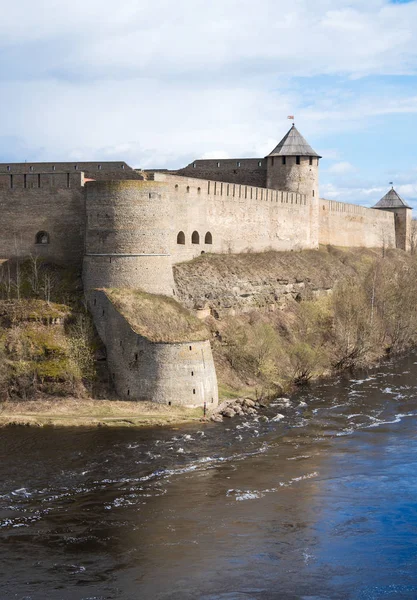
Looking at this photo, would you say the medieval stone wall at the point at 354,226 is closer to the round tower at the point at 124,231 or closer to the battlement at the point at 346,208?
the battlement at the point at 346,208

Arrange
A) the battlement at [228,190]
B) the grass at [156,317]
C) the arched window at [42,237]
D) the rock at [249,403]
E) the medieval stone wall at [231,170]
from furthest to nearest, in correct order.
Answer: the medieval stone wall at [231,170], the battlement at [228,190], the arched window at [42,237], the rock at [249,403], the grass at [156,317]

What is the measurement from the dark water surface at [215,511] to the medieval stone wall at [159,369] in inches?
57.9

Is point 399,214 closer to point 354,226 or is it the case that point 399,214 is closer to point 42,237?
point 354,226

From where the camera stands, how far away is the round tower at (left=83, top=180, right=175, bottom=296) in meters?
23.6

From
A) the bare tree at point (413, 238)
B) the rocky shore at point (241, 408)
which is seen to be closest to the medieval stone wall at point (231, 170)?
the rocky shore at point (241, 408)

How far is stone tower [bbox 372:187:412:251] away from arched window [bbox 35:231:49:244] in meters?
28.4

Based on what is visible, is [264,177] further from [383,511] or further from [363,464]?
[383,511]

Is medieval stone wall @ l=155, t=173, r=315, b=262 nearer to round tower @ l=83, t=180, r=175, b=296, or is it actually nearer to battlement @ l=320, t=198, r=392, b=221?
round tower @ l=83, t=180, r=175, b=296

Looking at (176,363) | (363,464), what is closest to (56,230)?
(176,363)

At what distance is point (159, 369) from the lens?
21719 mm

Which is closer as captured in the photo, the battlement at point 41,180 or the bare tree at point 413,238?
the battlement at point 41,180

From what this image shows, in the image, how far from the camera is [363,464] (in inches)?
696

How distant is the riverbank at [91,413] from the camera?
2050cm

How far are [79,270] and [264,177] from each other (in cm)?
1267
